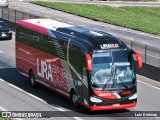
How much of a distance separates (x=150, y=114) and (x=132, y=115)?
87cm

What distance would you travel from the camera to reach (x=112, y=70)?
2178 centimetres

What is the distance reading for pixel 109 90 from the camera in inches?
850

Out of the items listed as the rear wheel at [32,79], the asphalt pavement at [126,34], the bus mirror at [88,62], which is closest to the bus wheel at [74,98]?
the bus mirror at [88,62]

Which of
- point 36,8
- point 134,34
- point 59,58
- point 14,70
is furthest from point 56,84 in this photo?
point 36,8

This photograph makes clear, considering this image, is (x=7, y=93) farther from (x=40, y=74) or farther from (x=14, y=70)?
(x=14, y=70)

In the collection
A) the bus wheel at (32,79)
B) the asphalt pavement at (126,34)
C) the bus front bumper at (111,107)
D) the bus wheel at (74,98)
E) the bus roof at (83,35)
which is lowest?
the asphalt pavement at (126,34)

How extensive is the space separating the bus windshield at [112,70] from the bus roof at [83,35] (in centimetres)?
34

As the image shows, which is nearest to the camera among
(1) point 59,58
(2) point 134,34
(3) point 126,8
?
(1) point 59,58

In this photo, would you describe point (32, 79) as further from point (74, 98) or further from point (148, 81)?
point (148, 81)

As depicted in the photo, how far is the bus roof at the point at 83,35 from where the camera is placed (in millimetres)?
22000

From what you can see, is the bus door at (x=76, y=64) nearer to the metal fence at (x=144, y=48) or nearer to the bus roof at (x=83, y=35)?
the bus roof at (x=83, y=35)

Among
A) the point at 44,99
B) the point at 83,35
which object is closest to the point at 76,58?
the point at 83,35

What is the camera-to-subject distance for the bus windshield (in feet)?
70.9

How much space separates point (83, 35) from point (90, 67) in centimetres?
215
